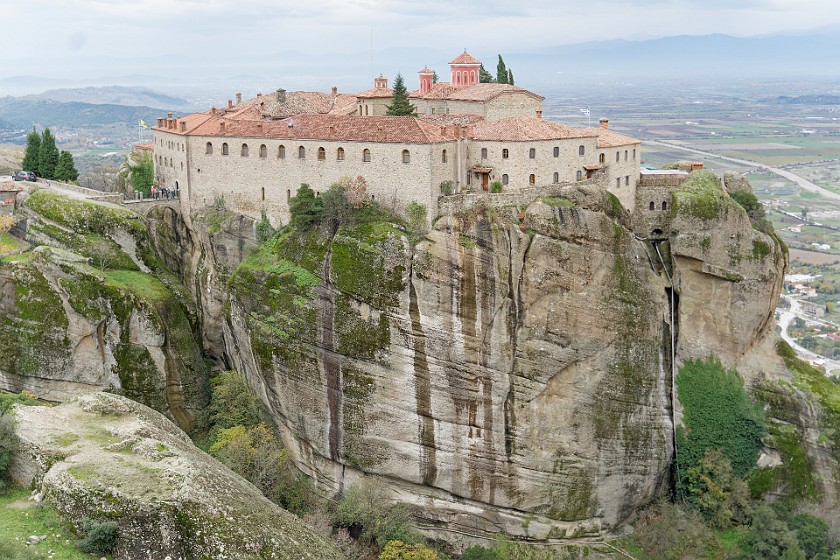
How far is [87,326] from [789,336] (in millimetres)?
64274

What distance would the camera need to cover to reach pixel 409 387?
41.6 meters

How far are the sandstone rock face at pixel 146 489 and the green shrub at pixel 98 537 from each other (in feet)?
0.72

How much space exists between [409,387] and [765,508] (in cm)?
1727

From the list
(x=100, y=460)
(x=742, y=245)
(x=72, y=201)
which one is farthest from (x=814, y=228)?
(x=100, y=460)

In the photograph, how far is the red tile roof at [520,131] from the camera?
4350cm

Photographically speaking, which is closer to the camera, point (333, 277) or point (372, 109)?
point (333, 277)

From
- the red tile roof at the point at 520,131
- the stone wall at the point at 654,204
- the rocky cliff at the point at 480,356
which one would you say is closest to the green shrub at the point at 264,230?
the rocky cliff at the point at 480,356

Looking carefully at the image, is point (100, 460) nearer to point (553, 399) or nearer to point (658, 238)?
point (553, 399)

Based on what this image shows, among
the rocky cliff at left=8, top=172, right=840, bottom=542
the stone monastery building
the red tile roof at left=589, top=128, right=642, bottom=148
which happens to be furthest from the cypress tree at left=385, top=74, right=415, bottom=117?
the red tile roof at left=589, top=128, right=642, bottom=148

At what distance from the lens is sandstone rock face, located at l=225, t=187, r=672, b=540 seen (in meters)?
41.0

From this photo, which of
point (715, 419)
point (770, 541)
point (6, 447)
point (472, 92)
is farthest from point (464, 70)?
point (6, 447)

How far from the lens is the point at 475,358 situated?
4128 cm

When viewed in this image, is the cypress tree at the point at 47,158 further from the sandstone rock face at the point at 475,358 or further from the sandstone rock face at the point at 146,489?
the sandstone rock face at the point at 146,489

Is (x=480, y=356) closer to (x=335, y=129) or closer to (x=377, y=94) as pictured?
(x=335, y=129)
